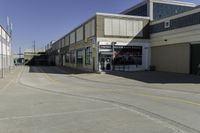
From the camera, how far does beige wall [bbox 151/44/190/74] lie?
31783 millimetres

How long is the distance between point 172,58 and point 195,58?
14.1 feet

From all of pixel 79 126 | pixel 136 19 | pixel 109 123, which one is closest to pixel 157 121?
pixel 109 123

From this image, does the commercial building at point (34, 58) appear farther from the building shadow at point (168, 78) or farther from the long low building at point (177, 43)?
the building shadow at point (168, 78)

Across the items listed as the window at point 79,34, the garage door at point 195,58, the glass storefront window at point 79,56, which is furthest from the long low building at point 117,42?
the garage door at point 195,58

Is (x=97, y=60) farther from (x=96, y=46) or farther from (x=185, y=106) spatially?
(x=185, y=106)

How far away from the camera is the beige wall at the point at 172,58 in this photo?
31.8 meters

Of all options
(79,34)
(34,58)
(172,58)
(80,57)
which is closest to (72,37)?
(79,34)

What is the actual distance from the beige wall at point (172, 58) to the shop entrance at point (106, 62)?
644cm

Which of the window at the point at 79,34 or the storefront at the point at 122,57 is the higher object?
the window at the point at 79,34

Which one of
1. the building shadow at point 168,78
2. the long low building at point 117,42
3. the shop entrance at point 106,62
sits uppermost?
the long low building at point 117,42

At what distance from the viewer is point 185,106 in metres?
10.5

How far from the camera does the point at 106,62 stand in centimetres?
3778

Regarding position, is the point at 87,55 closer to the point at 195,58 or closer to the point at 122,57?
the point at 122,57

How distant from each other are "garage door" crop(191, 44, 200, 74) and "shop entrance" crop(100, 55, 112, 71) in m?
11.4
